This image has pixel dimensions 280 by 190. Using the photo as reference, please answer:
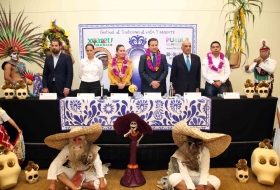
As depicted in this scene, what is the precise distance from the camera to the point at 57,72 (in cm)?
386

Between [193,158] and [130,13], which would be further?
[130,13]

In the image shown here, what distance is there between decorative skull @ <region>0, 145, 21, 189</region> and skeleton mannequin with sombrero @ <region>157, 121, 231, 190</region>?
1595 millimetres

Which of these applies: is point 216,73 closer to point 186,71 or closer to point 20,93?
point 186,71

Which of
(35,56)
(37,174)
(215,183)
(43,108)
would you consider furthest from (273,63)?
(35,56)

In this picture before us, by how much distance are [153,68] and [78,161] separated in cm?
171

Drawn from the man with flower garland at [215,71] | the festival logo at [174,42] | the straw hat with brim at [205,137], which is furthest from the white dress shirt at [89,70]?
the festival logo at [174,42]

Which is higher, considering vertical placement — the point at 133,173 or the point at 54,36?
the point at 54,36

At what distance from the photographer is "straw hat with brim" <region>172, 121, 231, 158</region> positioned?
8.45 ft

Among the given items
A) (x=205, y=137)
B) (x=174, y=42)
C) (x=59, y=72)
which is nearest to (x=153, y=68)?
(x=59, y=72)

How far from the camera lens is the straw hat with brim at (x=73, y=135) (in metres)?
2.64

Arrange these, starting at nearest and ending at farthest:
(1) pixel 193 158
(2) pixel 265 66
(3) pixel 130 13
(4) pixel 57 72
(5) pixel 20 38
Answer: (1) pixel 193 158, (4) pixel 57 72, (2) pixel 265 66, (3) pixel 130 13, (5) pixel 20 38

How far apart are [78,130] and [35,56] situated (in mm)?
3512

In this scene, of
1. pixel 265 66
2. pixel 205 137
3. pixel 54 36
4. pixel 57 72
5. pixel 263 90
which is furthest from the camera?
pixel 54 36

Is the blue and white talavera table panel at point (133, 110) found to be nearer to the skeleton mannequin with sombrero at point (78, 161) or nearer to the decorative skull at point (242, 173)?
the skeleton mannequin with sombrero at point (78, 161)
